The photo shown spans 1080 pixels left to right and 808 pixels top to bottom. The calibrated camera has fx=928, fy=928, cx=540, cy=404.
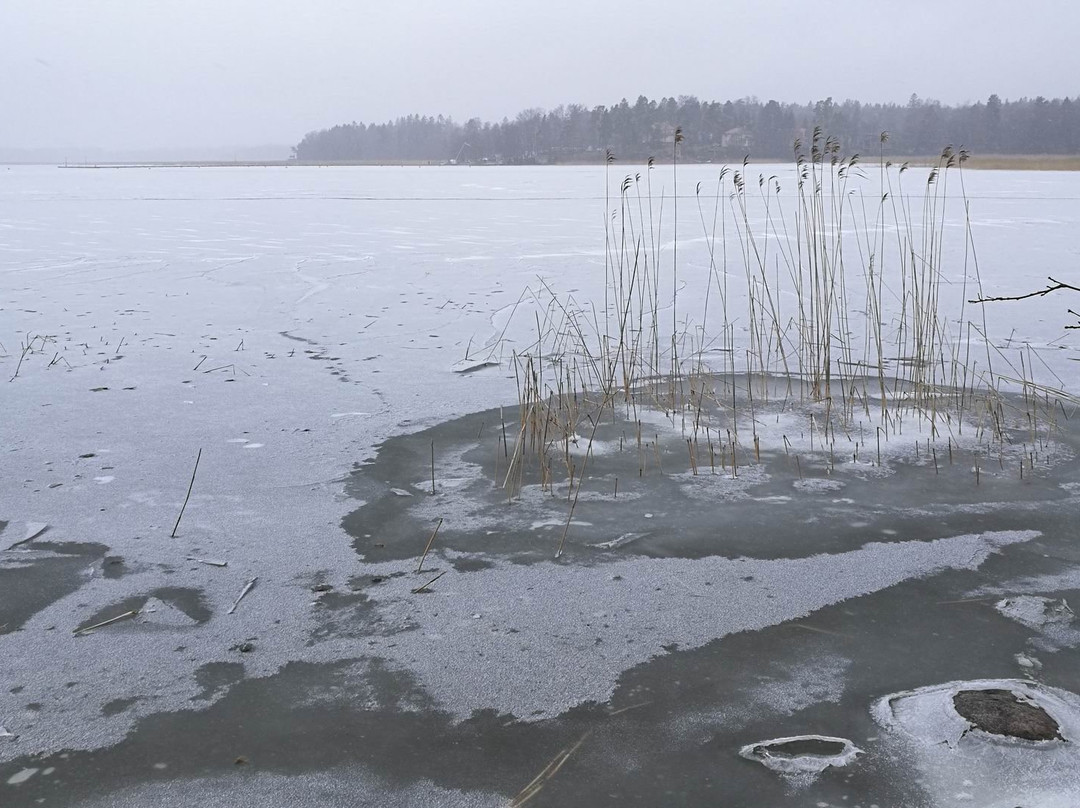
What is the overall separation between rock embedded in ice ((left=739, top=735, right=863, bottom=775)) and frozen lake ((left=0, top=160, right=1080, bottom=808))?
18 millimetres

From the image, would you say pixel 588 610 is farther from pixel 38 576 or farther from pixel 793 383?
pixel 793 383

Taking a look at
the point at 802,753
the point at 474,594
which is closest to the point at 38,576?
the point at 474,594

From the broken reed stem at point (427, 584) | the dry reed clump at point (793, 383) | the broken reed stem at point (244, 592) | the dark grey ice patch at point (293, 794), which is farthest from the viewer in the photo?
the dry reed clump at point (793, 383)

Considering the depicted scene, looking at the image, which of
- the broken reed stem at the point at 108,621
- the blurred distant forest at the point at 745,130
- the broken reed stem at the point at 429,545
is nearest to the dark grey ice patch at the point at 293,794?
the broken reed stem at the point at 108,621

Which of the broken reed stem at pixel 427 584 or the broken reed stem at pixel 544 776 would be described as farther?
the broken reed stem at pixel 427 584

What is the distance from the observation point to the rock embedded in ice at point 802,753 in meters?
1.49

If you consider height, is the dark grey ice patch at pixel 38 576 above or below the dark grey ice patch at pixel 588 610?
above

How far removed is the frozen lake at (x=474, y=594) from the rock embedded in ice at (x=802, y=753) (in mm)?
18

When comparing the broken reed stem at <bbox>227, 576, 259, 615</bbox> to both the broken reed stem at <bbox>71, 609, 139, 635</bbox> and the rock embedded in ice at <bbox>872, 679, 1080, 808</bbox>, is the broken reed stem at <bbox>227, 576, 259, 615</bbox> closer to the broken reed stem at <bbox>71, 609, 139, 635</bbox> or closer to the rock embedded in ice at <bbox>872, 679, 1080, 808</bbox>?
the broken reed stem at <bbox>71, 609, 139, 635</bbox>

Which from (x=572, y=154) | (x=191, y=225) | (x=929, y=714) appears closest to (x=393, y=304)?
(x=929, y=714)

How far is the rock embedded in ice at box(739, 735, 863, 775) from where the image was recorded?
149 centimetres

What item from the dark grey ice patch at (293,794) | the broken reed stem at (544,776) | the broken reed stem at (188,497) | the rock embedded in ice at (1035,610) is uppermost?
the broken reed stem at (188,497)

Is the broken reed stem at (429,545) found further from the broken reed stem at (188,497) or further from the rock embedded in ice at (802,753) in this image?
the rock embedded in ice at (802,753)

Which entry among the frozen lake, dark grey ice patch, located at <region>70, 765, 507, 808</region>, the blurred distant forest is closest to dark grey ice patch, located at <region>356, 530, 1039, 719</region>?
the frozen lake
